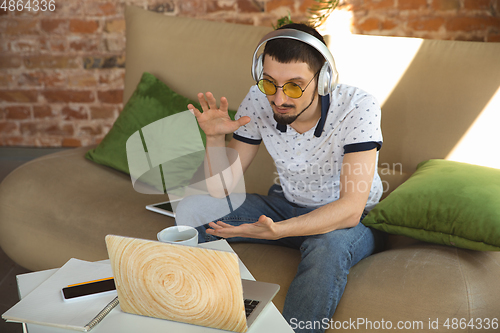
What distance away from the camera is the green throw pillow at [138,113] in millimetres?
1983

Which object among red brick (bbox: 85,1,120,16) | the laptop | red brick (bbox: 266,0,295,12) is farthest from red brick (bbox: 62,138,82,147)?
the laptop

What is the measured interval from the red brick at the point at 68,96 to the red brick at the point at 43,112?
0.19ft

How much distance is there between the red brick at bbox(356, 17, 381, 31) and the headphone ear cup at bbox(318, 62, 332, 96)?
1.41 metres

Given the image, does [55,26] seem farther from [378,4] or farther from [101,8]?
[378,4]

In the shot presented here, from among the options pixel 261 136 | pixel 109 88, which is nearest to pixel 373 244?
pixel 261 136

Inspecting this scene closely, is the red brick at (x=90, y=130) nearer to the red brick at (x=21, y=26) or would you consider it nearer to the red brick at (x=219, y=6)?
the red brick at (x=21, y=26)

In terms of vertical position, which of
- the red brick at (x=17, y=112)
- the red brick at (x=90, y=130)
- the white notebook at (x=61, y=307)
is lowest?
the red brick at (x=90, y=130)

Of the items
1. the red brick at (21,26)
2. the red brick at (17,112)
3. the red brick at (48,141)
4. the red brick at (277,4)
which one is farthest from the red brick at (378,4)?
the red brick at (17,112)

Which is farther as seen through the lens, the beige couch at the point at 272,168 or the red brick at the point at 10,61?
the red brick at the point at 10,61

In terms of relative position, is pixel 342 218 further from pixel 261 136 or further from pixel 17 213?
pixel 17 213

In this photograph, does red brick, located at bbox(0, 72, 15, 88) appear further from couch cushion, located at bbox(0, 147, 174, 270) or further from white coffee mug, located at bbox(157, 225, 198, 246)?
white coffee mug, located at bbox(157, 225, 198, 246)

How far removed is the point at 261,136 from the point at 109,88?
1.79 metres

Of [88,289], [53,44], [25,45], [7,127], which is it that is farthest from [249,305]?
[7,127]

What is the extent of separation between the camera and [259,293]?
932 millimetres
